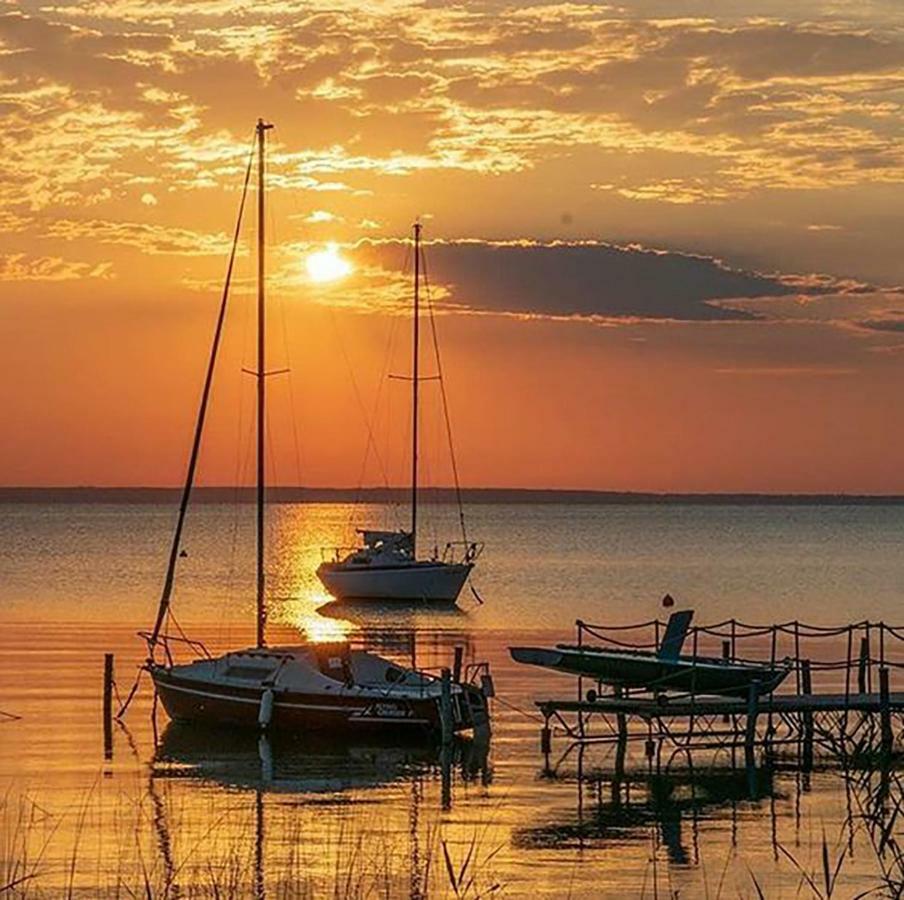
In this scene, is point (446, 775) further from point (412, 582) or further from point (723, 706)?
point (412, 582)

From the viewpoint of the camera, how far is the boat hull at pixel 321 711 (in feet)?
147

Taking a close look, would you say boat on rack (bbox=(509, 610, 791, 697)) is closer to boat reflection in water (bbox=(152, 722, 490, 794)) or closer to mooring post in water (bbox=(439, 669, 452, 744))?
mooring post in water (bbox=(439, 669, 452, 744))

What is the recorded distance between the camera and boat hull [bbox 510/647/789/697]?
44.1 m

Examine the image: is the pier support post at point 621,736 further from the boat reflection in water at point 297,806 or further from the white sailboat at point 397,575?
the white sailboat at point 397,575

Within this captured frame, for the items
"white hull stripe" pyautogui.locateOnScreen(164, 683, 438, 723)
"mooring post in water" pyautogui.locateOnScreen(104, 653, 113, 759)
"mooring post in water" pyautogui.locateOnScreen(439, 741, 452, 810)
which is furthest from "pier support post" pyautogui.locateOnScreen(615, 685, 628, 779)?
"mooring post in water" pyautogui.locateOnScreen(104, 653, 113, 759)

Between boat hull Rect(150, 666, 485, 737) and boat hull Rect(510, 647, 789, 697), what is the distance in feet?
7.28

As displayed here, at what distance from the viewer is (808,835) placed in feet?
114

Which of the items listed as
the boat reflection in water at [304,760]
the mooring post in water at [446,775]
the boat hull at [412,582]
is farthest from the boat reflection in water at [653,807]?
the boat hull at [412,582]

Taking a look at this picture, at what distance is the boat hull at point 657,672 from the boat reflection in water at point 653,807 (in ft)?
6.23

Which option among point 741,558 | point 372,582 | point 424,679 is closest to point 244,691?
point 424,679

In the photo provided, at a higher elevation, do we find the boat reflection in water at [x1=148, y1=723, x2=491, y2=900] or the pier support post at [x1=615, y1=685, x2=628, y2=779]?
the pier support post at [x1=615, y1=685, x2=628, y2=779]

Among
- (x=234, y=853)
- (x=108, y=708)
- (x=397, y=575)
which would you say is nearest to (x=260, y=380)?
(x=108, y=708)

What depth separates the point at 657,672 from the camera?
1742 inches

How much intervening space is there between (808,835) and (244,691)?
16.0m
